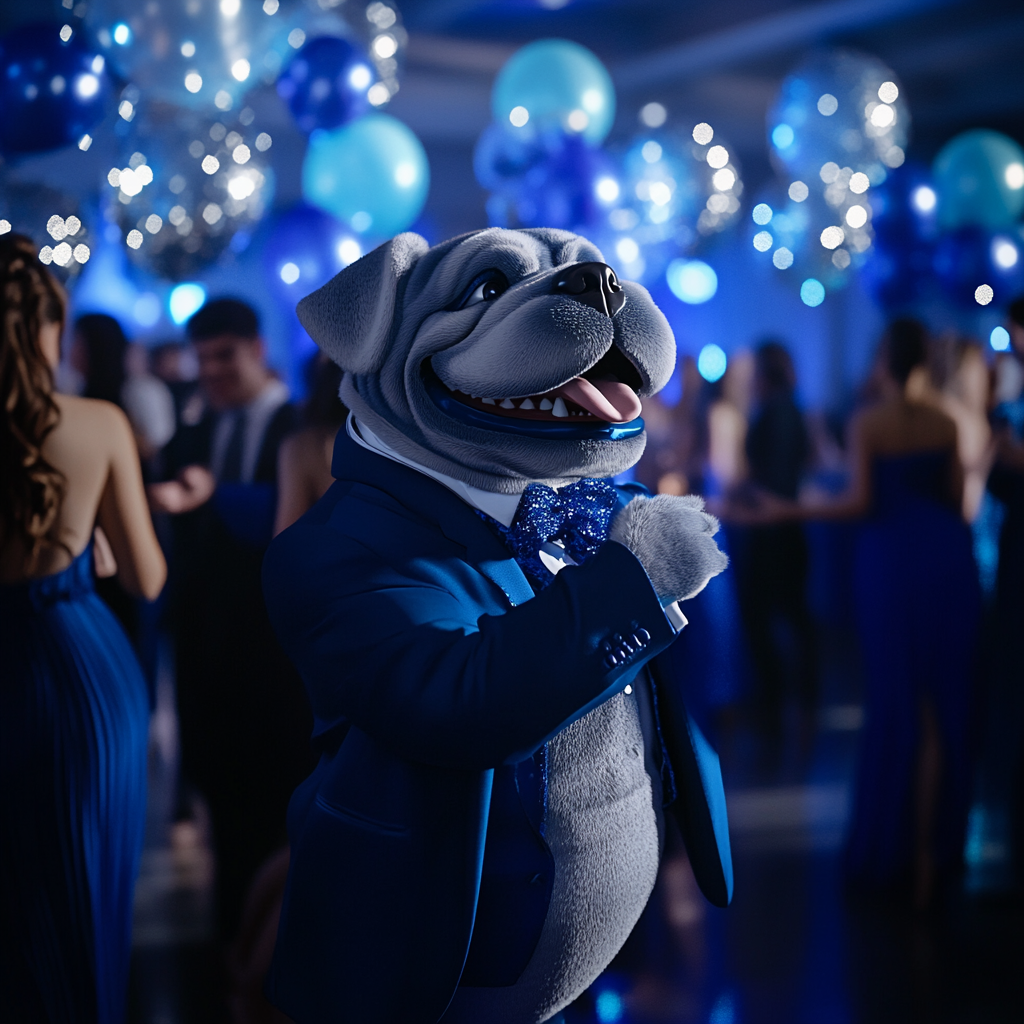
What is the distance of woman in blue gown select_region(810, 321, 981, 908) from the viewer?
2818 mm

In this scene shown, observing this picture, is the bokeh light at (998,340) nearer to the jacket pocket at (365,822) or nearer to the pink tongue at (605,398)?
the pink tongue at (605,398)

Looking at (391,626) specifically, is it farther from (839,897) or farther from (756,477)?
(756,477)

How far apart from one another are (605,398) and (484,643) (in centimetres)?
32

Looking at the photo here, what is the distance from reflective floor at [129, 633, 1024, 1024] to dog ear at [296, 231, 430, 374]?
61.2 inches

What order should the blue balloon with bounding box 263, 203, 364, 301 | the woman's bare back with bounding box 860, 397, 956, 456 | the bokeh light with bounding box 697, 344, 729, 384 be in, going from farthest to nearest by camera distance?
1. the bokeh light with bounding box 697, 344, 729, 384
2. the blue balloon with bounding box 263, 203, 364, 301
3. the woman's bare back with bounding box 860, 397, 956, 456

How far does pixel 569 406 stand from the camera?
1177 millimetres

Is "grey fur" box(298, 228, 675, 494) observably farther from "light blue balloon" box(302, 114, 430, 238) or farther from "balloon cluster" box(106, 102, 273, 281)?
"light blue balloon" box(302, 114, 430, 238)

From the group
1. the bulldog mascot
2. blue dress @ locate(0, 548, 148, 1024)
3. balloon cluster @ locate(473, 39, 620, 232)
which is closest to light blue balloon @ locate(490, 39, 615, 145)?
balloon cluster @ locate(473, 39, 620, 232)

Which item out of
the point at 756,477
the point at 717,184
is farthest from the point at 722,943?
the point at 717,184

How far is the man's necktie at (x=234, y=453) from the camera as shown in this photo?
252 centimetres

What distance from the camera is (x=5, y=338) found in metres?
1.70

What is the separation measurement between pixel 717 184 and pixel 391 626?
3930 millimetres

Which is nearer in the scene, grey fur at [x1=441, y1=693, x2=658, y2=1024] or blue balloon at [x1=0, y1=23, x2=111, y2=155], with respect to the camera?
grey fur at [x1=441, y1=693, x2=658, y2=1024]

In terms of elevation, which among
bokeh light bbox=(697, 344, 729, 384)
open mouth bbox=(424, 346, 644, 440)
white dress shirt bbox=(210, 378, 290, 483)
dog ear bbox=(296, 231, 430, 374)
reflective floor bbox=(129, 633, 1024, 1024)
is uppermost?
dog ear bbox=(296, 231, 430, 374)
